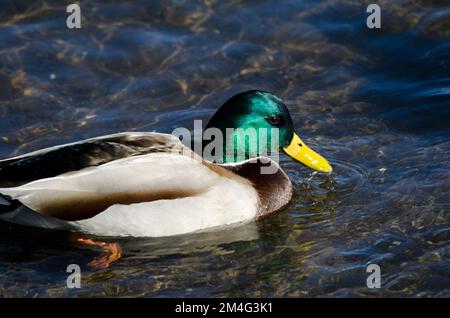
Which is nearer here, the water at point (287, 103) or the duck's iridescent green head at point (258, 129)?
the water at point (287, 103)

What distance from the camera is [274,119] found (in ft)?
27.5

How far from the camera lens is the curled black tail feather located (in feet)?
25.7

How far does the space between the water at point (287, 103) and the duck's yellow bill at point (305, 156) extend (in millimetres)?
250

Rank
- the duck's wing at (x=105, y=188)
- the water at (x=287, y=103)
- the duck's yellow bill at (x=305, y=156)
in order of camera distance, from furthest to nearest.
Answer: the duck's yellow bill at (x=305, y=156)
the duck's wing at (x=105, y=188)
the water at (x=287, y=103)

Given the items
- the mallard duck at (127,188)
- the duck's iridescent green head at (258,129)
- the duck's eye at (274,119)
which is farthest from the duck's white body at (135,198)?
the duck's eye at (274,119)

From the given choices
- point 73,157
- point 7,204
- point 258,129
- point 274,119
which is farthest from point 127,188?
point 274,119

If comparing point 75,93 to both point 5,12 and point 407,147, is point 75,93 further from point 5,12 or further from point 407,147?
point 407,147

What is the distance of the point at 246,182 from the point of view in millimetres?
8352

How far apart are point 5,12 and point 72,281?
545cm

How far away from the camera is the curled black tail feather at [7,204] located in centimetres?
784

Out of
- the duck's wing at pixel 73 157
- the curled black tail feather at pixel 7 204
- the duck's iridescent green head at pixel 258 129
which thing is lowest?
the curled black tail feather at pixel 7 204

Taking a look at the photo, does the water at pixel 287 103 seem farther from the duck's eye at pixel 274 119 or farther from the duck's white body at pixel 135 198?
the duck's eye at pixel 274 119

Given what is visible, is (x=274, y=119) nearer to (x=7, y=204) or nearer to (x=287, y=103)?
(x=287, y=103)
